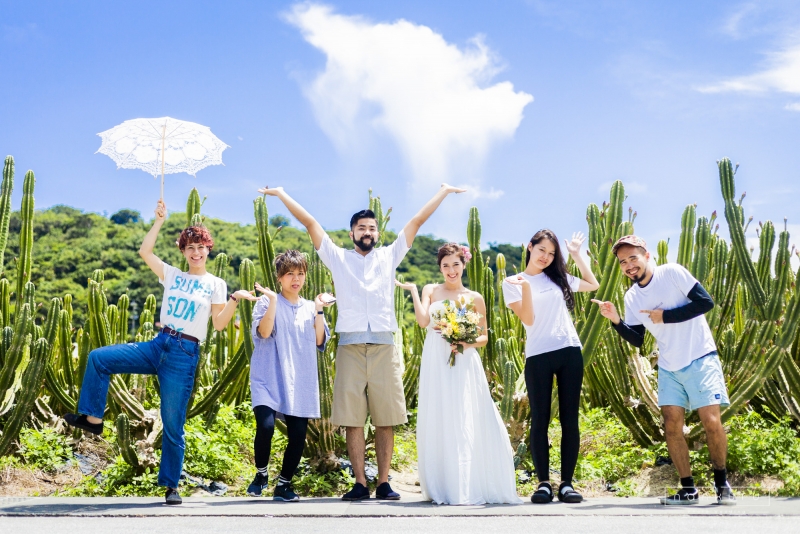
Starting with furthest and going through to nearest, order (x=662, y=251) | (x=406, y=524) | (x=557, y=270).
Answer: (x=662, y=251) → (x=557, y=270) → (x=406, y=524)

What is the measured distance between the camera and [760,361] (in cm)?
706

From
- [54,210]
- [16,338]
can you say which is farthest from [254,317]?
[54,210]

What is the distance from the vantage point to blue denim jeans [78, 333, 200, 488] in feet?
17.5

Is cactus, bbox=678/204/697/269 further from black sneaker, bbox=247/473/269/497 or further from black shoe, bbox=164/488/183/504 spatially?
black shoe, bbox=164/488/183/504

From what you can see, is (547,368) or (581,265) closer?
(547,368)

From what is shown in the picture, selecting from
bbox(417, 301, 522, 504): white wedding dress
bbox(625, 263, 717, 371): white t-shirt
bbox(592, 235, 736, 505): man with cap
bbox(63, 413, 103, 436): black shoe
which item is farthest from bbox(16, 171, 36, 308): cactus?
bbox(625, 263, 717, 371): white t-shirt

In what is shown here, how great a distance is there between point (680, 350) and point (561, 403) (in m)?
0.88

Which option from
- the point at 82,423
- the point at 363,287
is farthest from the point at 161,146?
the point at 82,423

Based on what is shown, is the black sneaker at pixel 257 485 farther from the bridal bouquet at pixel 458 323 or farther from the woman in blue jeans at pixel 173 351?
the bridal bouquet at pixel 458 323

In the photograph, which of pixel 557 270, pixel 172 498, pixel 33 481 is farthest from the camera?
pixel 33 481

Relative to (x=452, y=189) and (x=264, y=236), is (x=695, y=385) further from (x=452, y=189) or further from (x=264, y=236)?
(x=264, y=236)

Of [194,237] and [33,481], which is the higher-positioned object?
[194,237]

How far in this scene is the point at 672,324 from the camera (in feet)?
17.9

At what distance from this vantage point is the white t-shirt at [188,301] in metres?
5.39
